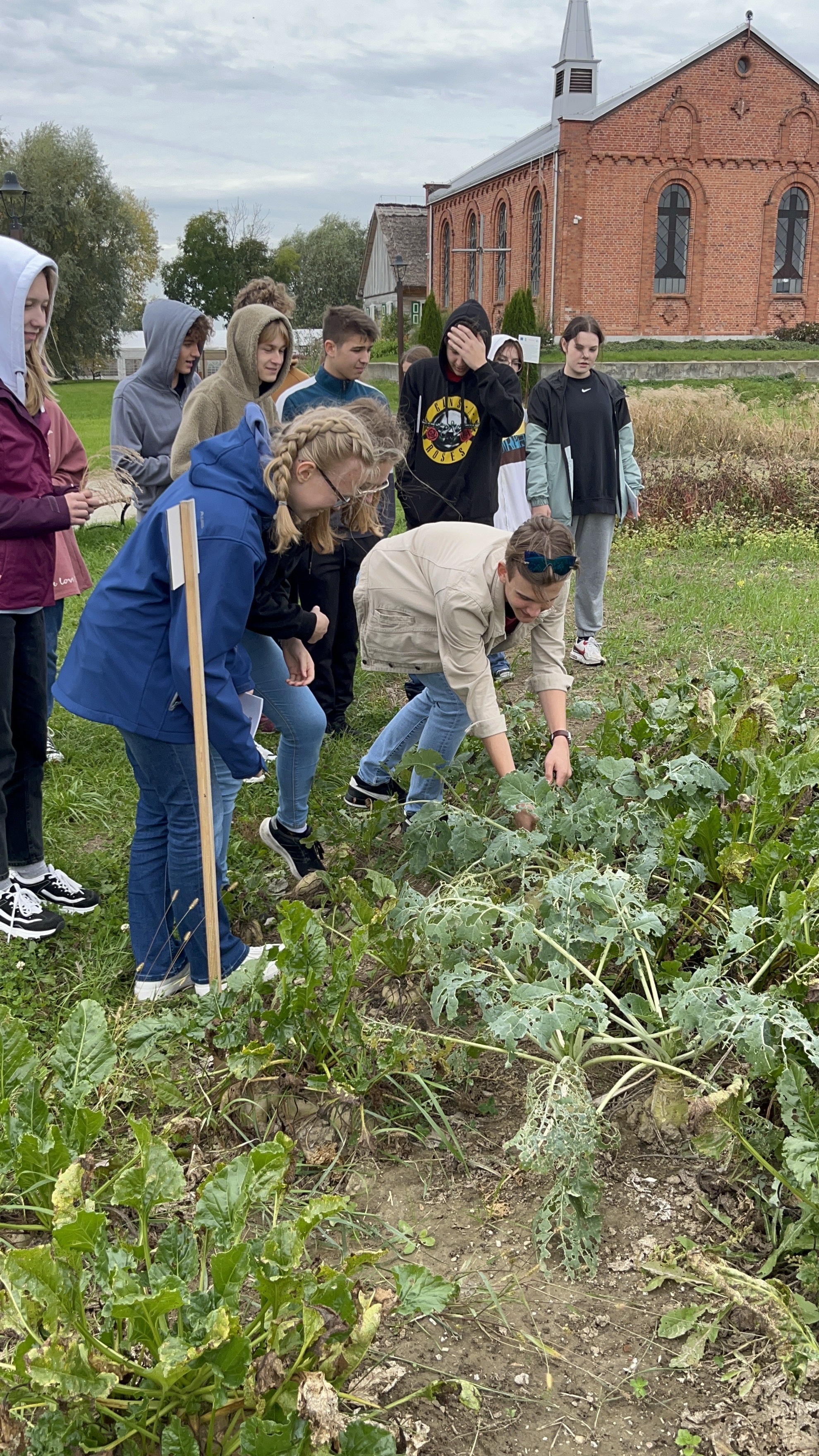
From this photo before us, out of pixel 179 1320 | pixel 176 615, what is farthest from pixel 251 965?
pixel 179 1320

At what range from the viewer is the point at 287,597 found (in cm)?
353

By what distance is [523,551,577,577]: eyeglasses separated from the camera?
3158 millimetres

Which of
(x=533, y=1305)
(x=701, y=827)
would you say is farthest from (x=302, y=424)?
(x=533, y=1305)

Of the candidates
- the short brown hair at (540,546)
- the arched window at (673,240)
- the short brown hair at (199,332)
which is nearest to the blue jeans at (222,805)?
the short brown hair at (540,546)

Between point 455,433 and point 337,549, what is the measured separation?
904mm

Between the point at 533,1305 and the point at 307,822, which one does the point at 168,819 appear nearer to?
the point at 307,822

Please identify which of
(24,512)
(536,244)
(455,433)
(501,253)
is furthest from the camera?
(501,253)

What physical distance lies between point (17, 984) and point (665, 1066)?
1.86 m

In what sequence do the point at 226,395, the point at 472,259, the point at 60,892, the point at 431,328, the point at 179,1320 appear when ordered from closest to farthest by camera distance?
the point at 179,1320 < the point at 60,892 < the point at 226,395 < the point at 431,328 < the point at 472,259

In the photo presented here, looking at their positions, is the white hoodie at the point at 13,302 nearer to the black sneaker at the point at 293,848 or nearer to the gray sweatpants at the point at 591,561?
the black sneaker at the point at 293,848

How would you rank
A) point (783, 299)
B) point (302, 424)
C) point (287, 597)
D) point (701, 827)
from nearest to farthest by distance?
point (302, 424) < point (701, 827) < point (287, 597) < point (783, 299)

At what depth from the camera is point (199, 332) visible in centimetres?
504

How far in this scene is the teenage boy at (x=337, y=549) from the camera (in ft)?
16.0

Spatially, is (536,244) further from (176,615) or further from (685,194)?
(176,615)
